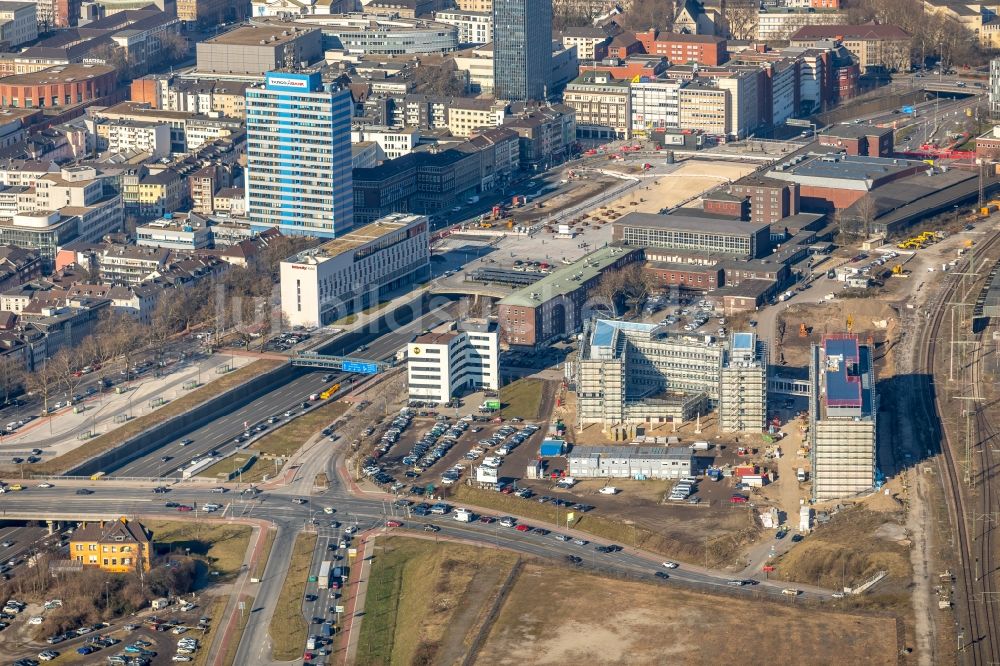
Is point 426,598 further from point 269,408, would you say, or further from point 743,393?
point 269,408

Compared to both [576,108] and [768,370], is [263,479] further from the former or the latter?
[576,108]

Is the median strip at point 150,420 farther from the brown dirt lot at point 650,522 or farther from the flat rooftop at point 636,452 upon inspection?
the flat rooftop at point 636,452

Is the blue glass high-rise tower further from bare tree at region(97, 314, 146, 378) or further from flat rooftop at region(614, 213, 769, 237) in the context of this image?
bare tree at region(97, 314, 146, 378)

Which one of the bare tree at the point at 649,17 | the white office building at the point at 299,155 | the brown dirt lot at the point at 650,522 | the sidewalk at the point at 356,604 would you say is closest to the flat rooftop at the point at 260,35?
the bare tree at the point at 649,17

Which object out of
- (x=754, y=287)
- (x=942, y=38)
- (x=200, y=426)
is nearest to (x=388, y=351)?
(x=200, y=426)

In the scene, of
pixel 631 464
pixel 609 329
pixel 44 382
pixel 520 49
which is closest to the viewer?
pixel 631 464

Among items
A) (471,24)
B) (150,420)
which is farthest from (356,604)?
(471,24)
